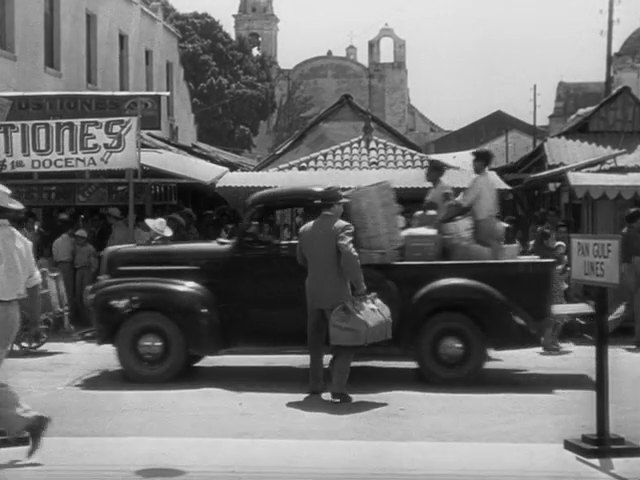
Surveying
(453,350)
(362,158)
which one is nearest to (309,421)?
(453,350)

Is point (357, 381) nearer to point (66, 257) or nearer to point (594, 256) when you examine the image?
point (594, 256)

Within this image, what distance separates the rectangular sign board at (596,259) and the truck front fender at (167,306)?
4115 mm

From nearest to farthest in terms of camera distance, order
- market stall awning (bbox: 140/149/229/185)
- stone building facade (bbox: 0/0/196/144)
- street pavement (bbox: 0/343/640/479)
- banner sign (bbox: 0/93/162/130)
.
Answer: street pavement (bbox: 0/343/640/479) → banner sign (bbox: 0/93/162/130) → market stall awning (bbox: 140/149/229/185) → stone building facade (bbox: 0/0/196/144)

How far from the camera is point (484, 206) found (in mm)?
11648

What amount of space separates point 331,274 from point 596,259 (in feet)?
9.46

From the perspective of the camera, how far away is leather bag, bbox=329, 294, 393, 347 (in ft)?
33.1

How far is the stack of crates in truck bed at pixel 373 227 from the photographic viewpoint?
37.3 ft

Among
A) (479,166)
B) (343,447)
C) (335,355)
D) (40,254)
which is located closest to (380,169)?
(40,254)

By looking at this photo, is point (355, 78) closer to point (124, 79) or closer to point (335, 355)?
point (124, 79)

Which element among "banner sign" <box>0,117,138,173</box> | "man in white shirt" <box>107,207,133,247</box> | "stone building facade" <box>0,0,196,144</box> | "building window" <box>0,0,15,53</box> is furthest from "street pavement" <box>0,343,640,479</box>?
"stone building facade" <box>0,0,196,144</box>

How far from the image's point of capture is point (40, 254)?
18.6 metres

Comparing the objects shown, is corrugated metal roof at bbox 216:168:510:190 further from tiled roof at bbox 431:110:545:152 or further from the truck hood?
tiled roof at bbox 431:110:545:152

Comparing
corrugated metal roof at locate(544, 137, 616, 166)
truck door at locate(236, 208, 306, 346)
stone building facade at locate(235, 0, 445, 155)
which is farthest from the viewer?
stone building facade at locate(235, 0, 445, 155)

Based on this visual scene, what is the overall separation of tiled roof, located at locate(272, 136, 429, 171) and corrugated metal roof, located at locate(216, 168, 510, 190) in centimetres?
70
